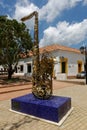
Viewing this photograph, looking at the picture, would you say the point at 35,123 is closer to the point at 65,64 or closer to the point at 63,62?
the point at 63,62

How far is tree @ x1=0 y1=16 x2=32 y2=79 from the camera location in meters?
18.5

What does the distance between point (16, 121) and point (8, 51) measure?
13.5 meters

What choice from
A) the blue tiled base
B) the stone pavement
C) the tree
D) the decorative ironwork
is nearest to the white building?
the tree

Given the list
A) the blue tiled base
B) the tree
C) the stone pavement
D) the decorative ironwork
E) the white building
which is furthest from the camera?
the white building

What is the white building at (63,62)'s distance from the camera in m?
27.0

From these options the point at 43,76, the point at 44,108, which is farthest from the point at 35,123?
the point at 43,76

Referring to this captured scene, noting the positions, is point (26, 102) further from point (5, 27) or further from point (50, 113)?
point (5, 27)

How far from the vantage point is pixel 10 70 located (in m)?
20.5

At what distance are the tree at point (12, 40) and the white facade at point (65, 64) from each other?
6844 mm

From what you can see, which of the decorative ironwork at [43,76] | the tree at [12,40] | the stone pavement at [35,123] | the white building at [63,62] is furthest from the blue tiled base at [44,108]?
the white building at [63,62]

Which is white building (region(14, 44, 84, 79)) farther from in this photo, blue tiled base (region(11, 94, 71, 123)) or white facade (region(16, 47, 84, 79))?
blue tiled base (region(11, 94, 71, 123))

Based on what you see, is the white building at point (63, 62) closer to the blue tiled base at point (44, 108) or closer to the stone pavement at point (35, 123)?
the blue tiled base at point (44, 108)

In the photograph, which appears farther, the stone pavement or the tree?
the tree

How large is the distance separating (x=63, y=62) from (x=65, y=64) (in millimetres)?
528
